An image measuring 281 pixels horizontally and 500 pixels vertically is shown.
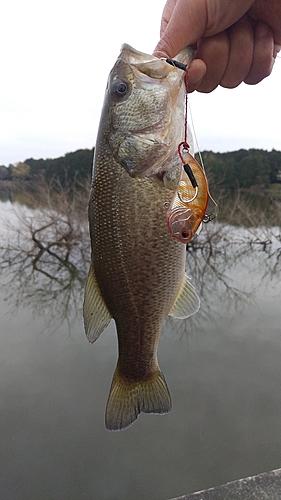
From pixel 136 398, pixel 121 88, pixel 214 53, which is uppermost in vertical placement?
pixel 214 53

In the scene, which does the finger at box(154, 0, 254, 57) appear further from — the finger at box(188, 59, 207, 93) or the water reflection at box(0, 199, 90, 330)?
the water reflection at box(0, 199, 90, 330)

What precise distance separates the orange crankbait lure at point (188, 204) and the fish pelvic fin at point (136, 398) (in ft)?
2.89

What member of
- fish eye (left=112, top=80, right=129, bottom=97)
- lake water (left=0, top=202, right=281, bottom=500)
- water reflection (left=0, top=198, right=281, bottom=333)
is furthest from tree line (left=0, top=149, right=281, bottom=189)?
fish eye (left=112, top=80, right=129, bottom=97)

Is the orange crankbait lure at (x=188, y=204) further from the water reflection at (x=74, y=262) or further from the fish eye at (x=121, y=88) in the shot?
the water reflection at (x=74, y=262)

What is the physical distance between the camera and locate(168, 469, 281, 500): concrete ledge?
120 inches

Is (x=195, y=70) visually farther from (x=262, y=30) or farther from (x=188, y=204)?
(x=188, y=204)

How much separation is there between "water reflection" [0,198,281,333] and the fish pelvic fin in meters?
13.4

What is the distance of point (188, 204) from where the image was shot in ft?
4.35

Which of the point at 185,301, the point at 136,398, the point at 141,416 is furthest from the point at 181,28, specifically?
the point at 141,416

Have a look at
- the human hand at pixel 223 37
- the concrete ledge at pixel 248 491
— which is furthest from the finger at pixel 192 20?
the concrete ledge at pixel 248 491

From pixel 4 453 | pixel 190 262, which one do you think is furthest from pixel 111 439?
pixel 190 262

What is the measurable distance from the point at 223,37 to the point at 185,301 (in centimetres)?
145

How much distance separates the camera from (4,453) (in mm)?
8906

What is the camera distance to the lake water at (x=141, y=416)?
8.45 meters
